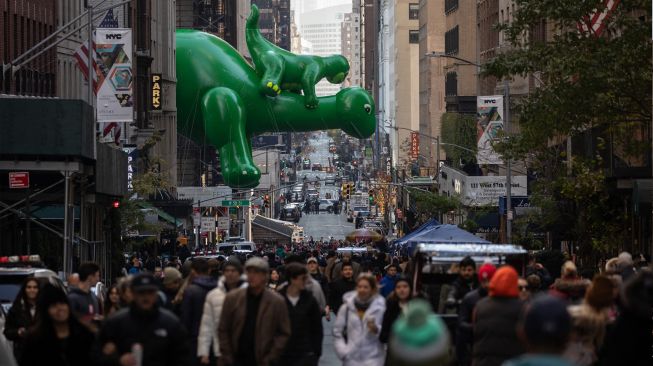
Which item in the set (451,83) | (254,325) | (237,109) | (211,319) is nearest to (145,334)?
(254,325)

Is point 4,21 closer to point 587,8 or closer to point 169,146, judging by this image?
point 587,8

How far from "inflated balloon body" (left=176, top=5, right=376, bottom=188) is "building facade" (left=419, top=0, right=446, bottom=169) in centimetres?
6403

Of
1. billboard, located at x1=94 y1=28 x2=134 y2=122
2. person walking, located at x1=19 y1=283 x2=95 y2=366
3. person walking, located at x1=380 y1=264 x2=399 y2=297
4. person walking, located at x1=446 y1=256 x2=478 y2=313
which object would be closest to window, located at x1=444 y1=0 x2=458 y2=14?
billboard, located at x1=94 y1=28 x2=134 y2=122

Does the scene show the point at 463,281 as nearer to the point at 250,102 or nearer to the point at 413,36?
the point at 250,102

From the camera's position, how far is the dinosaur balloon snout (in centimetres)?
4925

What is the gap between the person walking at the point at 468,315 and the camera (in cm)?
1509

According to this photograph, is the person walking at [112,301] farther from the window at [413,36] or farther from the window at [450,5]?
the window at [413,36]

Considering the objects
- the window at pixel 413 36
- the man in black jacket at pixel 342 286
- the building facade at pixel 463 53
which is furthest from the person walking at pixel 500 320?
the window at pixel 413 36

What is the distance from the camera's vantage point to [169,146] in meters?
78.5

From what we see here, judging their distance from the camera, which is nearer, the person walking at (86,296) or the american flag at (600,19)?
the person walking at (86,296)

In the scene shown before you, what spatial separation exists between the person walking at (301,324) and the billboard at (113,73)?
2334cm

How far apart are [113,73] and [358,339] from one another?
23706 millimetres

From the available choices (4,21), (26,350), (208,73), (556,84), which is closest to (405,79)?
(208,73)

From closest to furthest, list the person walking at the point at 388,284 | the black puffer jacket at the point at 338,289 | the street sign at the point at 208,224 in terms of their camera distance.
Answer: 1. the black puffer jacket at the point at 338,289
2. the person walking at the point at 388,284
3. the street sign at the point at 208,224
